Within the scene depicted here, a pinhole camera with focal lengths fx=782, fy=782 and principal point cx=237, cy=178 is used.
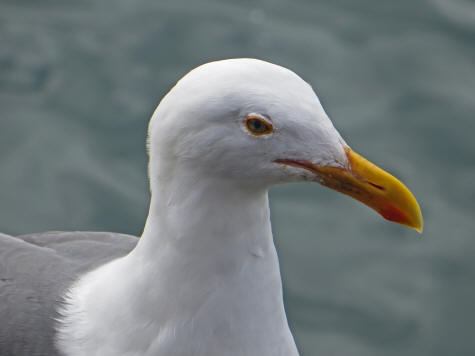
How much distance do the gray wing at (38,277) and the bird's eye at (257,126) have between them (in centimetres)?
94

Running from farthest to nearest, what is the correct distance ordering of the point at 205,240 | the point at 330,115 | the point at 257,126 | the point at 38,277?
the point at 330,115 → the point at 38,277 → the point at 205,240 → the point at 257,126

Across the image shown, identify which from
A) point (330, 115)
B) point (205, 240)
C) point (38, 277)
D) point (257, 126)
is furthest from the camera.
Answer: point (330, 115)

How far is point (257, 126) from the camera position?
1.96 m

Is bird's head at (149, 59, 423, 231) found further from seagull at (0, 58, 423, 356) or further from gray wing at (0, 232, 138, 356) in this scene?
gray wing at (0, 232, 138, 356)

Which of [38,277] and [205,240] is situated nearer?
[205,240]

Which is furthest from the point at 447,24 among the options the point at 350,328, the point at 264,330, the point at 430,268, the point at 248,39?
the point at 264,330

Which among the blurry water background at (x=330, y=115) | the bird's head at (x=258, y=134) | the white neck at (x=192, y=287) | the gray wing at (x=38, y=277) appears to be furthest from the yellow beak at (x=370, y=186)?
the blurry water background at (x=330, y=115)

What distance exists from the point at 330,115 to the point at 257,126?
2942 mm

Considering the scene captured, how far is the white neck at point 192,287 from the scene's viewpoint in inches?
83.7

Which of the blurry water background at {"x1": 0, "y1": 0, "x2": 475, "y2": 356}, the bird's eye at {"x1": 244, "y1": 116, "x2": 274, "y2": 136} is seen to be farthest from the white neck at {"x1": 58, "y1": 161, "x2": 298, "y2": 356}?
the blurry water background at {"x1": 0, "y1": 0, "x2": 475, "y2": 356}

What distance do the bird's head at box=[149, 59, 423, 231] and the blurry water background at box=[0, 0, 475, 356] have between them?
84.6 inches

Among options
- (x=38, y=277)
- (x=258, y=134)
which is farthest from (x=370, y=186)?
(x=38, y=277)

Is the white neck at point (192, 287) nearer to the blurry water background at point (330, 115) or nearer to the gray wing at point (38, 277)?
the gray wing at point (38, 277)

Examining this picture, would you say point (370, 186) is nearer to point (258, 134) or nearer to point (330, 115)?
point (258, 134)
